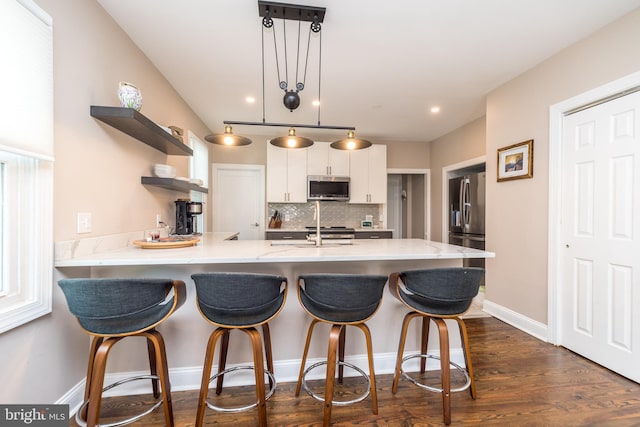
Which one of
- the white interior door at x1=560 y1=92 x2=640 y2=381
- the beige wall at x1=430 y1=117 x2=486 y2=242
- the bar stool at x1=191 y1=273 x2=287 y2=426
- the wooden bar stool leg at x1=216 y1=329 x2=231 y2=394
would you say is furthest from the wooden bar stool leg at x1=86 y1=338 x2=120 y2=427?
the beige wall at x1=430 y1=117 x2=486 y2=242

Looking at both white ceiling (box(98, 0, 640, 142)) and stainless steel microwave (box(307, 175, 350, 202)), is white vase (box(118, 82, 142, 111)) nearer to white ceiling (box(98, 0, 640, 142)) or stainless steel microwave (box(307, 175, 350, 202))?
white ceiling (box(98, 0, 640, 142))

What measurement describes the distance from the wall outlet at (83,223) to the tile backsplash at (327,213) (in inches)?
124

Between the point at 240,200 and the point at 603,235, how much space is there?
4.47 meters

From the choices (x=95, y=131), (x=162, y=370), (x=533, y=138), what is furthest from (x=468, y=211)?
(x=95, y=131)

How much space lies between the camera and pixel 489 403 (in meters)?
1.65

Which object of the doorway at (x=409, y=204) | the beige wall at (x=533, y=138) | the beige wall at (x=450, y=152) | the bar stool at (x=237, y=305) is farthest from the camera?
the doorway at (x=409, y=204)

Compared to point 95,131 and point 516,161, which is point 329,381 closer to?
point 95,131

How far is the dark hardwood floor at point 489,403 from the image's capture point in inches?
59.3

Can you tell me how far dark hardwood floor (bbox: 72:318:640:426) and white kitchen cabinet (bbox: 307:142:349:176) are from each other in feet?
10.8

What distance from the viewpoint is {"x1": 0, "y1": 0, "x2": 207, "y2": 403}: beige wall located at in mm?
1329

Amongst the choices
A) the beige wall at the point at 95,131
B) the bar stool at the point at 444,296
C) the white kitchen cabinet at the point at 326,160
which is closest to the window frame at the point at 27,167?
the beige wall at the point at 95,131

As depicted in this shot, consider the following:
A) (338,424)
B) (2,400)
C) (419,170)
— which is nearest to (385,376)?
(338,424)

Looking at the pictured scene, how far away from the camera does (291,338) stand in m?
1.88

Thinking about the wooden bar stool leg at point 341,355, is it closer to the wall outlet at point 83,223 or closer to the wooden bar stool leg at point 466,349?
the wooden bar stool leg at point 466,349
